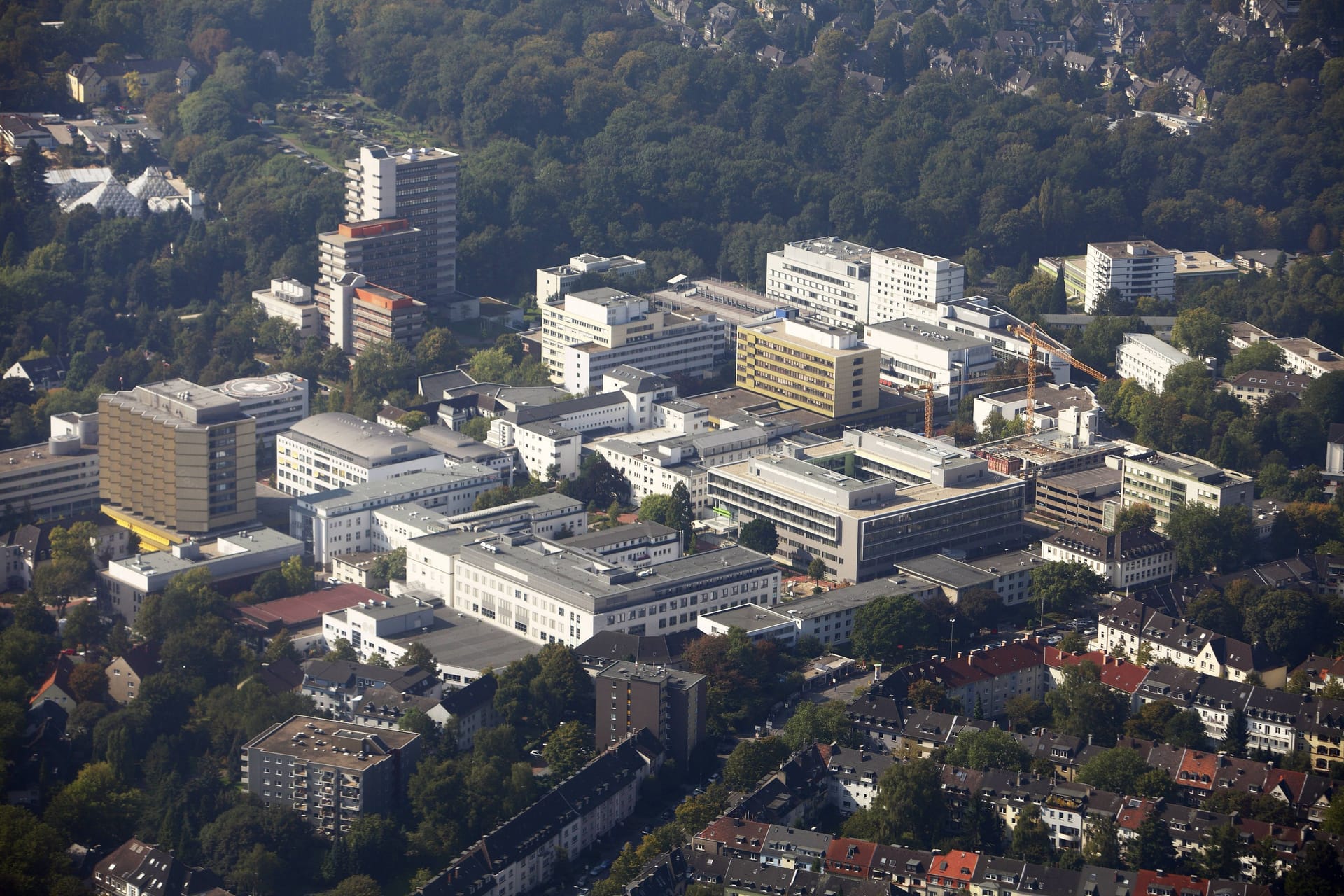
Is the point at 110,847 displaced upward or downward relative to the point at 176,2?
downward

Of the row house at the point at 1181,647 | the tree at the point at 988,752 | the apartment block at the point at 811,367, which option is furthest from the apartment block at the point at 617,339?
the tree at the point at 988,752

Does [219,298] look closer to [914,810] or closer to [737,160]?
[737,160]

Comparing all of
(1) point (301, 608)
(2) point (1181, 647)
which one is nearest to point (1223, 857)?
(2) point (1181, 647)

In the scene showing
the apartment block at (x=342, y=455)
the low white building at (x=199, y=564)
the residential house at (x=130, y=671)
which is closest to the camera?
the residential house at (x=130, y=671)

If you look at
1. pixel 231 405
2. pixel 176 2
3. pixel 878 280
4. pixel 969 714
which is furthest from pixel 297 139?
pixel 969 714

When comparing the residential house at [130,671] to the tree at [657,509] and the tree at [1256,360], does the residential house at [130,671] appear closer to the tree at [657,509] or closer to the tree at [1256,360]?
the tree at [657,509]

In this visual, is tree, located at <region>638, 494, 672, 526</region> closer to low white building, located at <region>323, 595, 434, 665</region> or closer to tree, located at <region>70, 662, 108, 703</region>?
low white building, located at <region>323, 595, 434, 665</region>

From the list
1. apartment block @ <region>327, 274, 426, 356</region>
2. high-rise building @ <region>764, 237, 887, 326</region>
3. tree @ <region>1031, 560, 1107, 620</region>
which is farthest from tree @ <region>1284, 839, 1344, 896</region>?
apartment block @ <region>327, 274, 426, 356</region>
